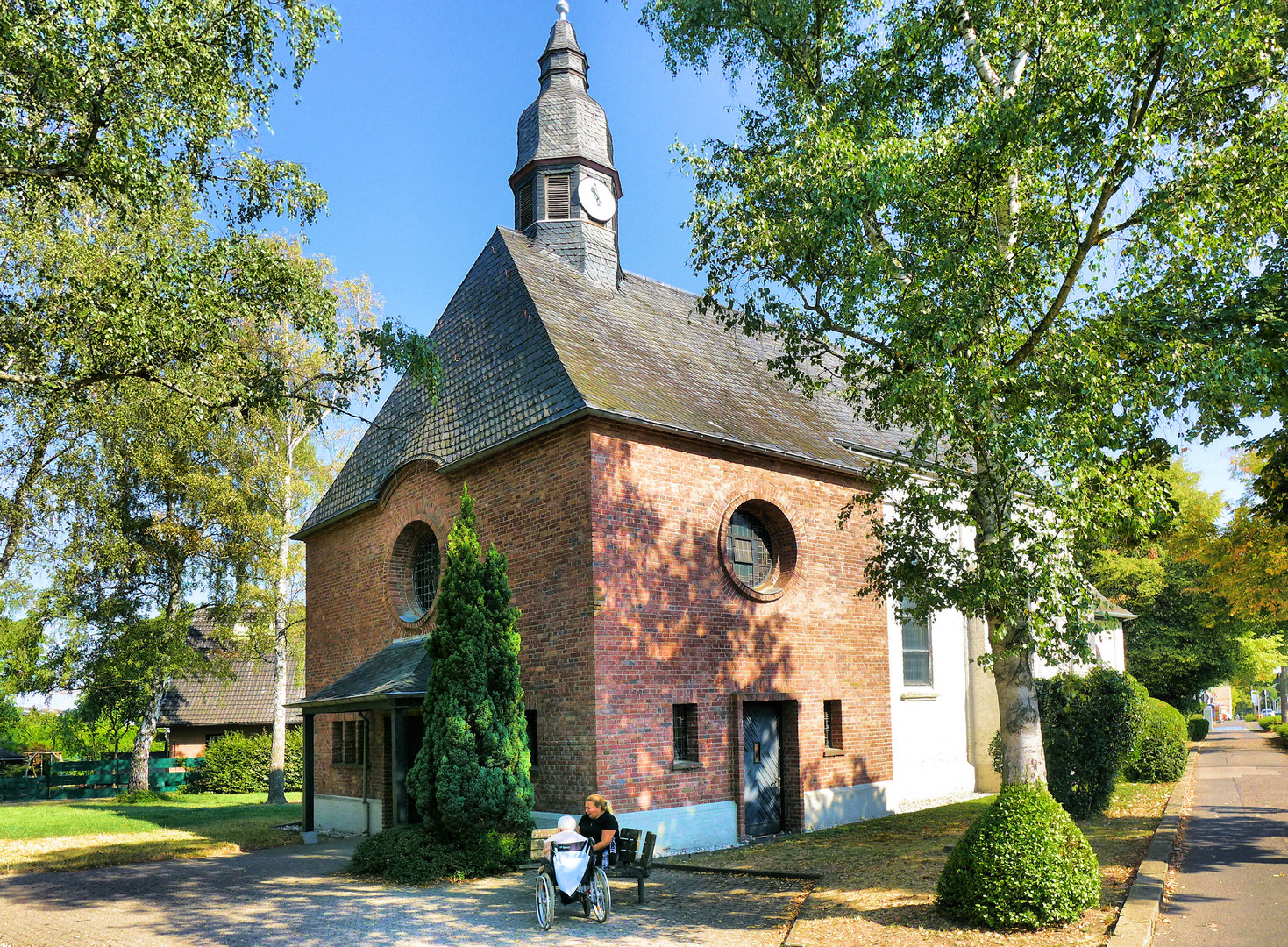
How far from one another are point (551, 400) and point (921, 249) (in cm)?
574

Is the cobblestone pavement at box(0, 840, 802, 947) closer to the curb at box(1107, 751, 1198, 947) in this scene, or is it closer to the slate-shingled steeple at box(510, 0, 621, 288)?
the curb at box(1107, 751, 1198, 947)

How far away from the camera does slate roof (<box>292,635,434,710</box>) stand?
1371 cm

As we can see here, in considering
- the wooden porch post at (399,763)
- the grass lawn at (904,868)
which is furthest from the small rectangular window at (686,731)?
the wooden porch post at (399,763)

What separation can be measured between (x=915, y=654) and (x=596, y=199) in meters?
11.6

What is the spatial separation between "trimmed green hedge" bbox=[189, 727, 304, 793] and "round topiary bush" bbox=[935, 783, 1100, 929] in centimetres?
2668

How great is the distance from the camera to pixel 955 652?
63.4 ft

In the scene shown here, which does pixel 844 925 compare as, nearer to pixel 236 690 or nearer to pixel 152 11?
pixel 152 11

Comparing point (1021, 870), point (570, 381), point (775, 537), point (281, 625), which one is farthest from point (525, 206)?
point (1021, 870)

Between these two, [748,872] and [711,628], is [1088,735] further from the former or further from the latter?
[748,872]

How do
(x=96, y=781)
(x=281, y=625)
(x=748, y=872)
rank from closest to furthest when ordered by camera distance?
1. (x=748, y=872)
2. (x=281, y=625)
3. (x=96, y=781)

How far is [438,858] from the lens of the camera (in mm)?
11445

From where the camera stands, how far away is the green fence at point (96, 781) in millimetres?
29864

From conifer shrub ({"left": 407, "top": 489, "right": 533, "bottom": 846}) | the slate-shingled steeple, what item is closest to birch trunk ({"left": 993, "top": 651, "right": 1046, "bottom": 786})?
conifer shrub ({"left": 407, "top": 489, "right": 533, "bottom": 846})

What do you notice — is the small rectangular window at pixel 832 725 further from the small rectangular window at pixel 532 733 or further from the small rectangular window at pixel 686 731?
the small rectangular window at pixel 532 733
